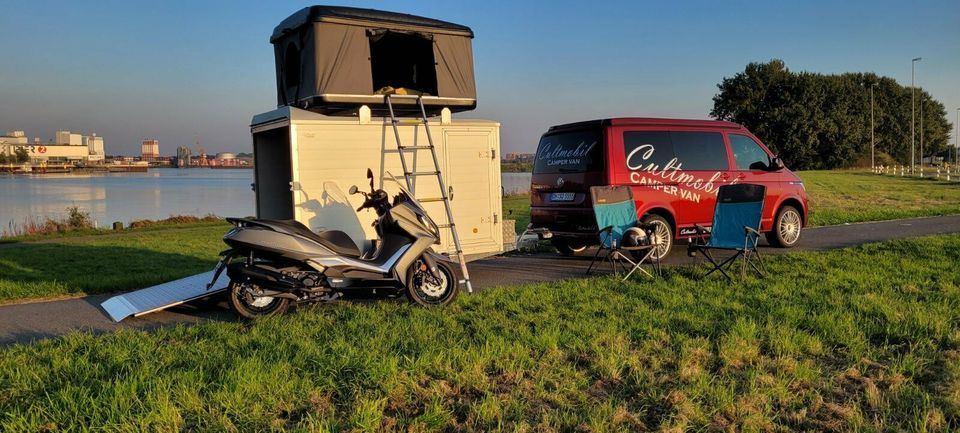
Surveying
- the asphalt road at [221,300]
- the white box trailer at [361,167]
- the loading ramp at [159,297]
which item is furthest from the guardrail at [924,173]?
the loading ramp at [159,297]

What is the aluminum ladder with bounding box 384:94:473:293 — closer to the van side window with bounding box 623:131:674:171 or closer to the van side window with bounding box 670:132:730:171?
the van side window with bounding box 623:131:674:171

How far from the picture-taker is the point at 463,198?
7.84 meters

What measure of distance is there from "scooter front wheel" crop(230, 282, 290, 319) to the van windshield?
14.8 ft

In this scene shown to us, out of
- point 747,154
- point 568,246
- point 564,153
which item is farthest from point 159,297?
point 747,154

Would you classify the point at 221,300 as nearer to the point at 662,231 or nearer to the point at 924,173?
the point at 662,231

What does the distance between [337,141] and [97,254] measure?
22.5 ft

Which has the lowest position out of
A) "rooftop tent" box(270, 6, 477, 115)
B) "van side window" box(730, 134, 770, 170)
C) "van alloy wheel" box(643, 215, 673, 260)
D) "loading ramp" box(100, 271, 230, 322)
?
"loading ramp" box(100, 271, 230, 322)

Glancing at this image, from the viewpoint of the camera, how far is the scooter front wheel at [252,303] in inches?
224

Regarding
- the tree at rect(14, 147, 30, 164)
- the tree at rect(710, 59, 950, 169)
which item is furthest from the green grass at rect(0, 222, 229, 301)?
the tree at rect(14, 147, 30, 164)

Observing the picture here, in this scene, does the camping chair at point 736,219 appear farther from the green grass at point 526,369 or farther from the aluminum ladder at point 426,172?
the aluminum ladder at point 426,172

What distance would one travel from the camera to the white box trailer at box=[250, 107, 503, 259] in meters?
6.81

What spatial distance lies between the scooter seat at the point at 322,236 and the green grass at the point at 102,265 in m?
2.91

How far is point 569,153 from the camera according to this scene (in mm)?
9086

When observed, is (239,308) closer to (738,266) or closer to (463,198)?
(463,198)
